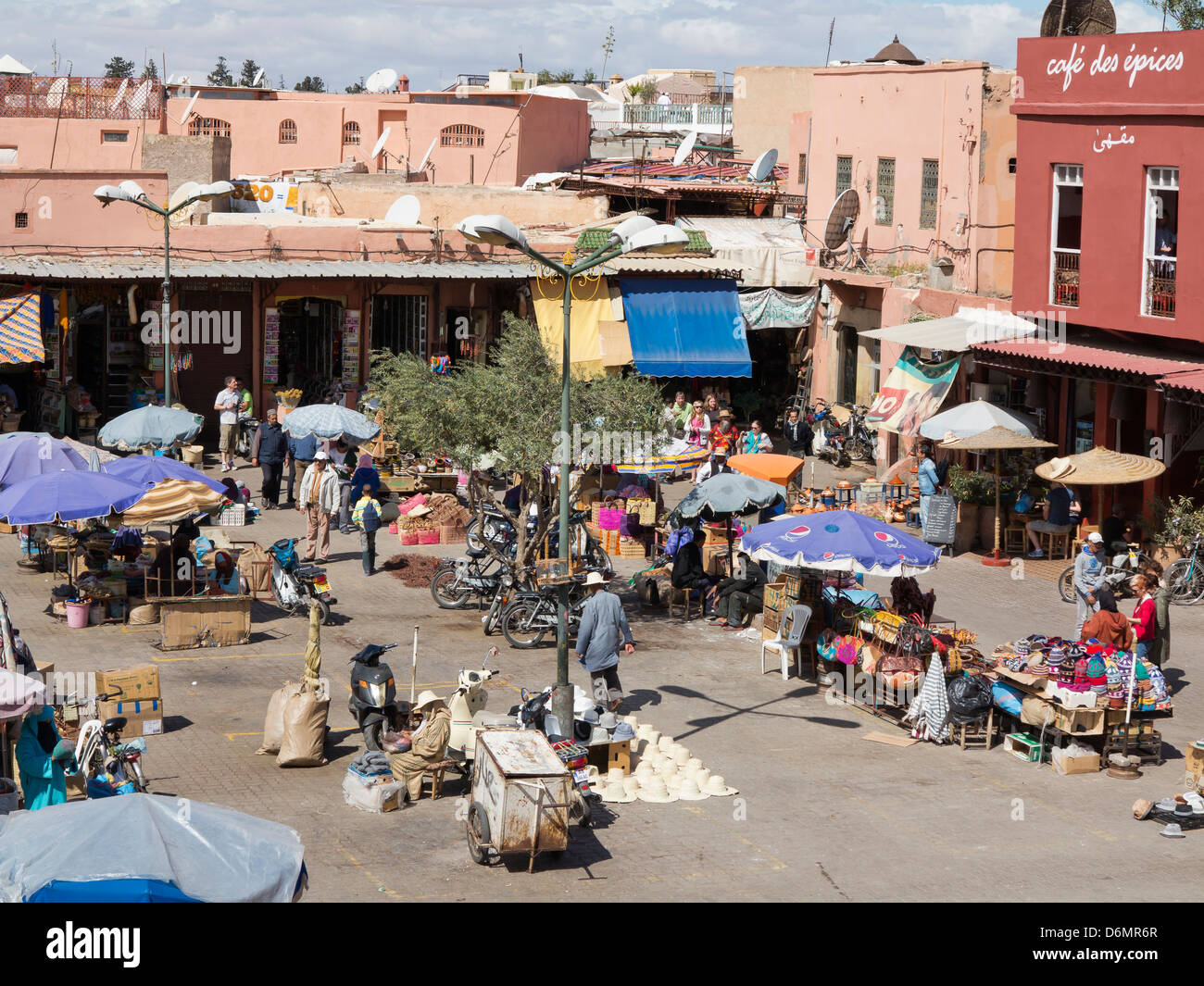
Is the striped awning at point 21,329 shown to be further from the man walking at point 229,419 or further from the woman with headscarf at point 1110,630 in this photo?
the woman with headscarf at point 1110,630

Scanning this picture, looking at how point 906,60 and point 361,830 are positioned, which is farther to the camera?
point 906,60

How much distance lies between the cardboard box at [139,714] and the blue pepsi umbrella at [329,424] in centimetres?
1012

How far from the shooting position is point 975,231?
30.9m

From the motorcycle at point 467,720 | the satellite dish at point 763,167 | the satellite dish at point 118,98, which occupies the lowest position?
the motorcycle at point 467,720

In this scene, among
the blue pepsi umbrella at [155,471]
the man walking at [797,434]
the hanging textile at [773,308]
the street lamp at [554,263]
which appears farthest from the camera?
the hanging textile at [773,308]

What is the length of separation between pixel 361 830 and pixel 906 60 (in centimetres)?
3180

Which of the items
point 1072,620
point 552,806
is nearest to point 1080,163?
point 1072,620

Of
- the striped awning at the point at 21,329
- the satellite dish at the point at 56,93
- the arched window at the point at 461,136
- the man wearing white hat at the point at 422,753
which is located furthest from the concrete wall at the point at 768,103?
the man wearing white hat at the point at 422,753

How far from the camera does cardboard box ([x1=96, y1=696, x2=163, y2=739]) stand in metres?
15.6

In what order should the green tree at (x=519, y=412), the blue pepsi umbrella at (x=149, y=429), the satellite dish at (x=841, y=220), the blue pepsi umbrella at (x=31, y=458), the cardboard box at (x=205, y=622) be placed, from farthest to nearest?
the satellite dish at (x=841, y=220) < the blue pepsi umbrella at (x=149, y=429) < the blue pepsi umbrella at (x=31, y=458) < the green tree at (x=519, y=412) < the cardboard box at (x=205, y=622)

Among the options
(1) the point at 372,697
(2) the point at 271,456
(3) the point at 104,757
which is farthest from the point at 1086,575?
(2) the point at 271,456

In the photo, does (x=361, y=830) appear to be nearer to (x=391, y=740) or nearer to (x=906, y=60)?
(x=391, y=740)

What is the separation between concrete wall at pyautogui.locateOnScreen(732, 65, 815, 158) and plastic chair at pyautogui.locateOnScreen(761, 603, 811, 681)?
40.3 metres

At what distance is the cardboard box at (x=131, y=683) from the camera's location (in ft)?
51.1
